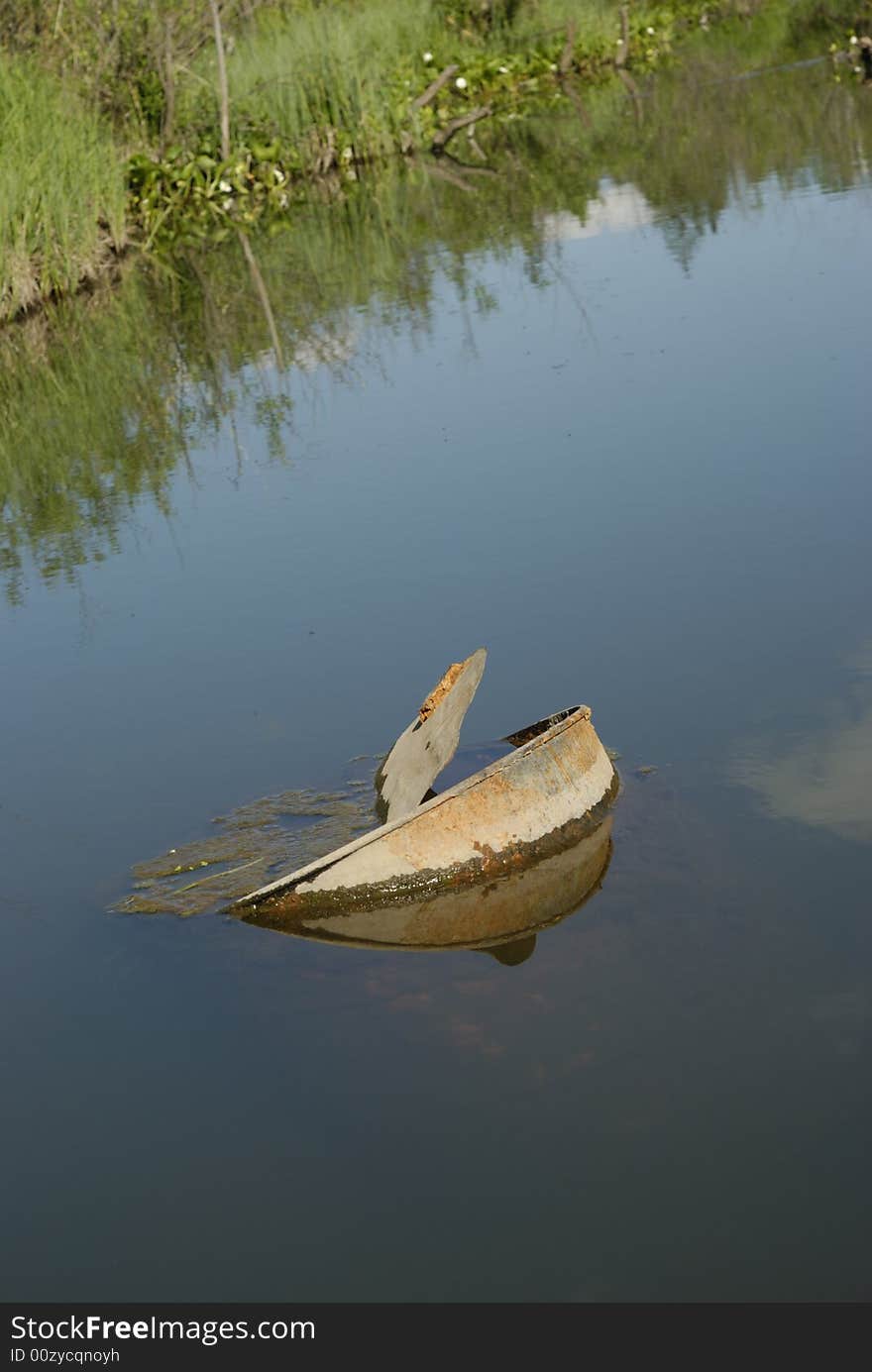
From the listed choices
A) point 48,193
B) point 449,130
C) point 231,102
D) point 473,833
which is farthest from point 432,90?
point 473,833

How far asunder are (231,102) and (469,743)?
46.0 ft

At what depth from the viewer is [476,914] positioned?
4.12 meters

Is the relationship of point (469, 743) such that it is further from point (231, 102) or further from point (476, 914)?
point (231, 102)

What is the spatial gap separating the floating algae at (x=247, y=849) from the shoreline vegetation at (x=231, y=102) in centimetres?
777

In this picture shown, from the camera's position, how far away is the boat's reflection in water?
4020mm

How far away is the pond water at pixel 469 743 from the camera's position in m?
3.11

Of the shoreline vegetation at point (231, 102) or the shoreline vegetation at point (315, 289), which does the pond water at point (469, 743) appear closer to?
the shoreline vegetation at point (315, 289)

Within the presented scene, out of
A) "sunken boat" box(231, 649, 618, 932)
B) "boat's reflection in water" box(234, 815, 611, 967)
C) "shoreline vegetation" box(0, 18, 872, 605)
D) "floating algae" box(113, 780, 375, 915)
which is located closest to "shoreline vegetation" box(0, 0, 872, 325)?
"shoreline vegetation" box(0, 18, 872, 605)

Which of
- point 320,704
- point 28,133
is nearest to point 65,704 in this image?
point 320,704

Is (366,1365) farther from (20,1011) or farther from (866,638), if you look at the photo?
(866,638)

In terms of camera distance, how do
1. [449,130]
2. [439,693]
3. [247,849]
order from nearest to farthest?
[247,849] → [439,693] → [449,130]

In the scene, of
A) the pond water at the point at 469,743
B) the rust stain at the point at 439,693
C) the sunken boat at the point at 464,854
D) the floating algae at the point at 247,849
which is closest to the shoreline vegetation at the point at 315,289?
the pond water at the point at 469,743

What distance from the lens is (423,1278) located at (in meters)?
2.93

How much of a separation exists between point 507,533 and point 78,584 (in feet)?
5.75
